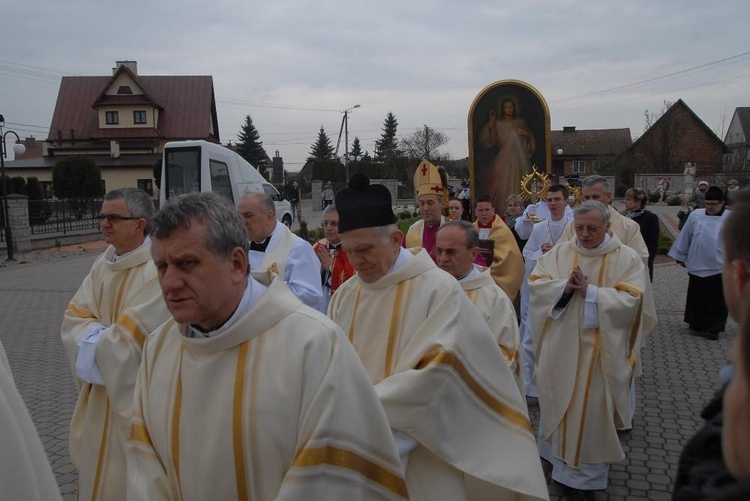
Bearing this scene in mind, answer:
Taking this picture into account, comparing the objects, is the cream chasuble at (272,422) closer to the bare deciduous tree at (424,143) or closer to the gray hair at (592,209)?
the gray hair at (592,209)

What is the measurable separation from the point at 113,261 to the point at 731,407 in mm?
3500

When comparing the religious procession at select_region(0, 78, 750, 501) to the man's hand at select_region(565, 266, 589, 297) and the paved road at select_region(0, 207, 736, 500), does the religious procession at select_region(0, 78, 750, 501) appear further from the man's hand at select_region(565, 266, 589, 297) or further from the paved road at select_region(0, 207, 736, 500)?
the paved road at select_region(0, 207, 736, 500)

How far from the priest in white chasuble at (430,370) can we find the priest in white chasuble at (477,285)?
2.35ft

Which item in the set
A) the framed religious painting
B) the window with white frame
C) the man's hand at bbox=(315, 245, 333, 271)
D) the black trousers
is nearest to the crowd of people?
the man's hand at bbox=(315, 245, 333, 271)

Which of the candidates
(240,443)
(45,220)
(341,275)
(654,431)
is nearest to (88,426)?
(240,443)

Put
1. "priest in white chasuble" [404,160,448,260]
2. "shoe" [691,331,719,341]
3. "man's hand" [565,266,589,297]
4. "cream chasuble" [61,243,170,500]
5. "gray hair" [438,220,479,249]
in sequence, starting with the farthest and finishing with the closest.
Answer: "shoe" [691,331,719,341], "priest in white chasuble" [404,160,448,260], "man's hand" [565,266,589,297], "gray hair" [438,220,479,249], "cream chasuble" [61,243,170,500]

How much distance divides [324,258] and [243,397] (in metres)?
3.96

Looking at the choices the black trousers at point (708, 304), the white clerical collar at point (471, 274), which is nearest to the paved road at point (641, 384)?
the black trousers at point (708, 304)

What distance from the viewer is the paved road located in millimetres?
4875

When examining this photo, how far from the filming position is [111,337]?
3.26 meters

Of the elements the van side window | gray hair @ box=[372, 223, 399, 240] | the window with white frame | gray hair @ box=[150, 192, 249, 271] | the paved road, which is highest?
the window with white frame

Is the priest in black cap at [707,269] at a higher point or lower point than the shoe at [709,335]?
higher

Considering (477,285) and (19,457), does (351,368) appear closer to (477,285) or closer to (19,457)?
(19,457)

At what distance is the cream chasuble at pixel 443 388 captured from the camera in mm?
2598
